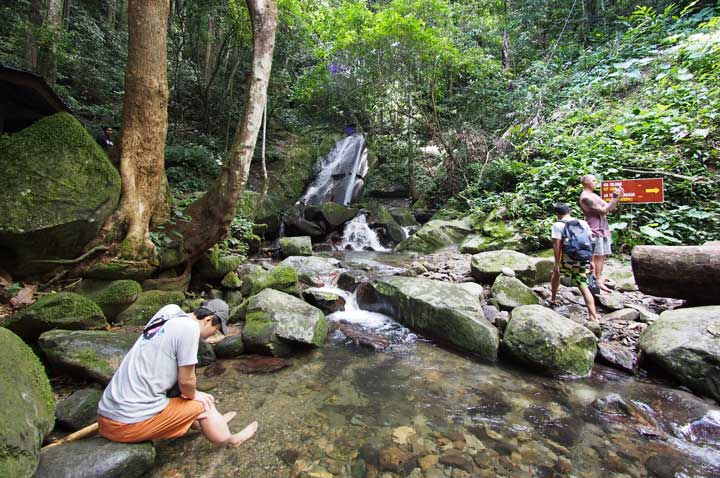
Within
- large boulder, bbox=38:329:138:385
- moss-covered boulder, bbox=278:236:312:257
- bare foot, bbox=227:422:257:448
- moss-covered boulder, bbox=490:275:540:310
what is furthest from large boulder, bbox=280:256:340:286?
bare foot, bbox=227:422:257:448

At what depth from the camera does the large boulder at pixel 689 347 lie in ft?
10.8

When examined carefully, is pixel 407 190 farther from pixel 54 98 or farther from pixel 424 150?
pixel 54 98

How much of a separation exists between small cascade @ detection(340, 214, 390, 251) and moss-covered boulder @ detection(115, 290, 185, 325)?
7.89m

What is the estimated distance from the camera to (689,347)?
3.45m

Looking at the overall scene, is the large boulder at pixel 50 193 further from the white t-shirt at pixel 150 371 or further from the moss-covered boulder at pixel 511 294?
the moss-covered boulder at pixel 511 294

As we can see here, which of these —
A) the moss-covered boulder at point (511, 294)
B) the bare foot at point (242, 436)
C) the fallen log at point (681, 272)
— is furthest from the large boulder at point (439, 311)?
the bare foot at point (242, 436)

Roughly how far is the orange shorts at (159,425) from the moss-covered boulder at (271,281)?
11.6ft

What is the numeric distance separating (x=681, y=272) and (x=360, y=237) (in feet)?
31.4

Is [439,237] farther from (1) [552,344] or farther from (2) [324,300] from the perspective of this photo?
(1) [552,344]

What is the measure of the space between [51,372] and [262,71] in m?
4.90

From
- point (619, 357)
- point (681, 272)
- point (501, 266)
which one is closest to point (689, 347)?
point (619, 357)

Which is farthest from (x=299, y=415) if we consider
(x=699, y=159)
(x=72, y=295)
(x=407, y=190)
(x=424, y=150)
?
(x=424, y=150)

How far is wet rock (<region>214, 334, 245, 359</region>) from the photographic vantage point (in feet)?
13.8

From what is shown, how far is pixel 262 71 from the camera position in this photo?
18.0 feet
